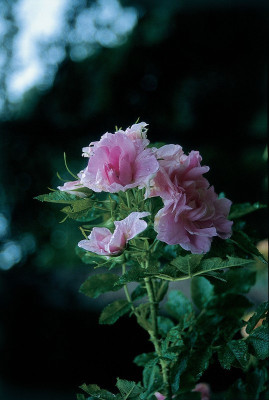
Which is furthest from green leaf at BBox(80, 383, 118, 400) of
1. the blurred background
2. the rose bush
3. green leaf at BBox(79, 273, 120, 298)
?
the blurred background

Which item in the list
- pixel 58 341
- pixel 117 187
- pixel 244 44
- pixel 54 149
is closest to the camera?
pixel 117 187

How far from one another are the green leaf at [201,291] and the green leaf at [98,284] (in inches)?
4.5

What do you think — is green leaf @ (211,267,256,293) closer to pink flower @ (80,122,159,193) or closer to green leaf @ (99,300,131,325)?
green leaf @ (99,300,131,325)

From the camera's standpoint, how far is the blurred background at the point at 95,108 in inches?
81.7

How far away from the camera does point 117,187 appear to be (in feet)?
1.17

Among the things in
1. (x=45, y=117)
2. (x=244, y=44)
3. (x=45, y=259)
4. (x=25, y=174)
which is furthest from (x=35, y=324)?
(x=244, y=44)

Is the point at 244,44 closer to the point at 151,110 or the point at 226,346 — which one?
the point at 151,110

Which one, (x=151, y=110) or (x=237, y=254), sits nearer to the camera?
(x=237, y=254)

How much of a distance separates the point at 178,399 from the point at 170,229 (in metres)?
0.17

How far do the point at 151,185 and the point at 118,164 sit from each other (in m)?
0.03

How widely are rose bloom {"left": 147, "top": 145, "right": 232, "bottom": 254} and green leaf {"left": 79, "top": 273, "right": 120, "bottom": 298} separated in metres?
0.13

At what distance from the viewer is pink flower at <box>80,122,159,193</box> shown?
362 millimetres

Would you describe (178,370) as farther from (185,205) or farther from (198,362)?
(185,205)

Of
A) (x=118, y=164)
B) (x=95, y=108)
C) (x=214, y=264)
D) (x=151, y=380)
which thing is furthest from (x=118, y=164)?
(x=95, y=108)
